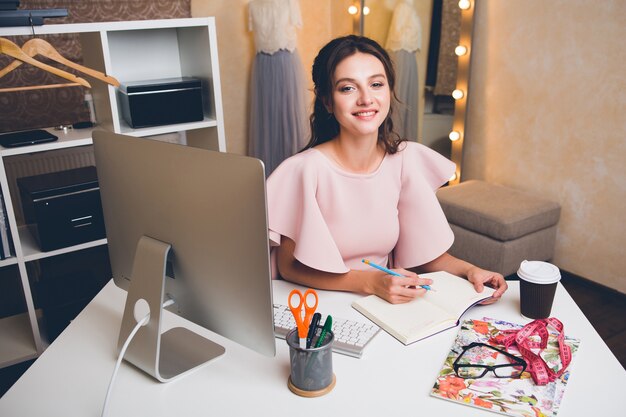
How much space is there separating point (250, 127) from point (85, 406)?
3.07 m

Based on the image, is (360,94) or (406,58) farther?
(406,58)

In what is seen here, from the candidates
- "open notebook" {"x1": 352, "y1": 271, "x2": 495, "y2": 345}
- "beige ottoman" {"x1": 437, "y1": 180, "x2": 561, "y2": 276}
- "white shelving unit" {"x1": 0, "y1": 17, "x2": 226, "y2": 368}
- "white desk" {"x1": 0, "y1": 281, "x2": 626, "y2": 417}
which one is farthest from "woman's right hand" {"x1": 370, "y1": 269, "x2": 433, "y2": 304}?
"beige ottoman" {"x1": 437, "y1": 180, "x2": 561, "y2": 276}

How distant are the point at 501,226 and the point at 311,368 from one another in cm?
205

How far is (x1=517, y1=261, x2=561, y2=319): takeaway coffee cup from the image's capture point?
1196 millimetres

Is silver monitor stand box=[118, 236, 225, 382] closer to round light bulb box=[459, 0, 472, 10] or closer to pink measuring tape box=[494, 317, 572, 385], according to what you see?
pink measuring tape box=[494, 317, 572, 385]

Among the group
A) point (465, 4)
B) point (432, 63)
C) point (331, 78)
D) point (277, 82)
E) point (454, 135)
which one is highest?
point (465, 4)

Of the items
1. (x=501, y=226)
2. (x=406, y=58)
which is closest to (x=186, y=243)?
(x=501, y=226)

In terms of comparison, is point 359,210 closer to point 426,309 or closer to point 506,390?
point 426,309

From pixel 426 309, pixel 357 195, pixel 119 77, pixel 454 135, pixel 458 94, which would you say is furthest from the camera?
pixel 454 135

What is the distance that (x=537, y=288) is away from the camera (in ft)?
3.95

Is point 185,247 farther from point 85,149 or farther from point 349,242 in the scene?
point 85,149

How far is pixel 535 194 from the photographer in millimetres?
3148

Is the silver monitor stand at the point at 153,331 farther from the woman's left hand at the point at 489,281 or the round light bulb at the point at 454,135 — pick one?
the round light bulb at the point at 454,135

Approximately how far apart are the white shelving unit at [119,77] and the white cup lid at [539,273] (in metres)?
1.56
